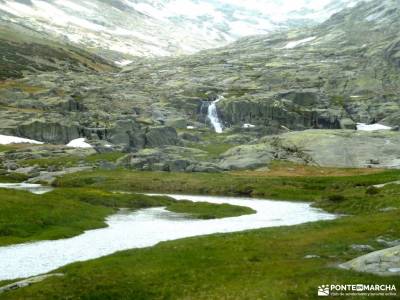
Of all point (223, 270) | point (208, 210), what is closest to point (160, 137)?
point (208, 210)

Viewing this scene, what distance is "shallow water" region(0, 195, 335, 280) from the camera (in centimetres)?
4422

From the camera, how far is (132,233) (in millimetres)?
59406

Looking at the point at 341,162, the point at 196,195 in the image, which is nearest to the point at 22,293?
the point at 196,195

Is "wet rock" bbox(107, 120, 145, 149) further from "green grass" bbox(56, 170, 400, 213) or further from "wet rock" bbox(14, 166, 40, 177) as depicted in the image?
"green grass" bbox(56, 170, 400, 213)

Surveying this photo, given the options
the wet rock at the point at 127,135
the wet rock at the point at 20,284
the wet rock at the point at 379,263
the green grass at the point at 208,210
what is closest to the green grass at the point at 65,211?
the green grass at the point at 208,210

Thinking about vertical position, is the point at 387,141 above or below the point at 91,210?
above

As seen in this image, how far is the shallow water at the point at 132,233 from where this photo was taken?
44219mm

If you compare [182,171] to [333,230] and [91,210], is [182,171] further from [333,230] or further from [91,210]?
[333,230]

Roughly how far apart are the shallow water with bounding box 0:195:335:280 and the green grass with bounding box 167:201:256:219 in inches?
75.5

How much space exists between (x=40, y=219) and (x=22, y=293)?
92.9ft

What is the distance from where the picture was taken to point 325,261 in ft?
128

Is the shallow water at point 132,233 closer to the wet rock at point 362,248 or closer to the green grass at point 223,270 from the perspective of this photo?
the green grass at point 223,270

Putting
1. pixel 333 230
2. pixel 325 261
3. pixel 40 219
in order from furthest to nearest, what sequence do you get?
pixel 40 219
pixel 333 230
pixel 325 261

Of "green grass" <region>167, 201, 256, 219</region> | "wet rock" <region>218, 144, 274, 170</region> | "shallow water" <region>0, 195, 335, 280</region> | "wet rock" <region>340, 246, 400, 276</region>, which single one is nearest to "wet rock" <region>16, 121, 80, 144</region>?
"wet rock" <region>218, 144, 274, 170</region>
